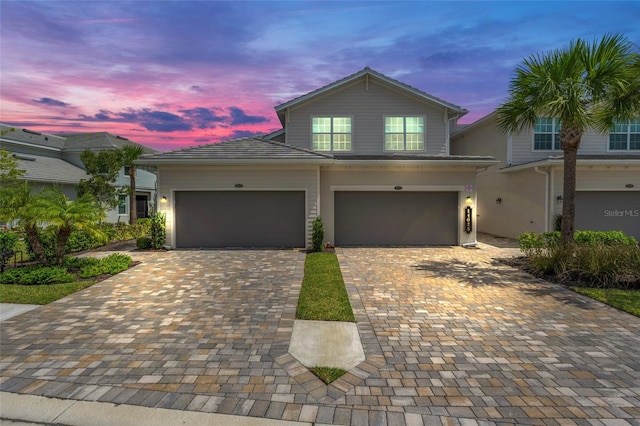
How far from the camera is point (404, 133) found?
14727mm

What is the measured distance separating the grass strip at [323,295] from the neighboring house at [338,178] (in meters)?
3.46

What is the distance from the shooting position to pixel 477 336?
4770 millimetres

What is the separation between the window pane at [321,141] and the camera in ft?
48.3

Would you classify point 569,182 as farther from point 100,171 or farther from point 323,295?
point 100,171

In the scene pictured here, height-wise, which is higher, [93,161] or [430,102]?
[430,102]

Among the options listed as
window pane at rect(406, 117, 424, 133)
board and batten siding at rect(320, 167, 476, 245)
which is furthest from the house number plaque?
window pane at rect(406, 117, 424, 133)

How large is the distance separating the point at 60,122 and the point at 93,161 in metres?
2.87

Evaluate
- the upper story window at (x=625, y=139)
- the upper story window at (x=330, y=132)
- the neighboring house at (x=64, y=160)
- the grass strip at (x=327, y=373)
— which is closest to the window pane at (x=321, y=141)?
the upper story window at (x=330, y=132)

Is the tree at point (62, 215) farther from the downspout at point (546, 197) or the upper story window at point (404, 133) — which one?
the downspout at point (546, 197)

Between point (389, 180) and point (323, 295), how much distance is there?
7606 millimetres

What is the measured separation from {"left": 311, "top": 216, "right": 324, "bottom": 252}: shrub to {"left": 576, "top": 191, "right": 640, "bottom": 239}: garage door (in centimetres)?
1123

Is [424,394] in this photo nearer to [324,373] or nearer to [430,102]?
[324,373]

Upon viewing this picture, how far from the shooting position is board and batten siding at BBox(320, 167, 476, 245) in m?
13.1

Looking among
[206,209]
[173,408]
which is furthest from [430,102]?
[173,408]
